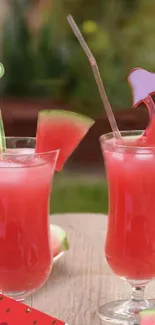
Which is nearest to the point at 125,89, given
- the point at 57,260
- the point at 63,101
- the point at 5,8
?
the point at 63,101

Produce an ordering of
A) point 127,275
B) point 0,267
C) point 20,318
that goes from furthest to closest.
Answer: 1. point 127,275
2. point 0,267
3. point 20,318

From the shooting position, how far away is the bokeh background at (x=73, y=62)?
14.4 ft

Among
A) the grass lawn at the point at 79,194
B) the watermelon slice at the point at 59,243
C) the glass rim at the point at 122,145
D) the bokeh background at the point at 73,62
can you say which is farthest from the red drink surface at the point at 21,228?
the bokeh background at the point at 73,62

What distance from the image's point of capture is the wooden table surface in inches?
57.0

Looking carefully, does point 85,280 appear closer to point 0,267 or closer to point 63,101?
point 0,267

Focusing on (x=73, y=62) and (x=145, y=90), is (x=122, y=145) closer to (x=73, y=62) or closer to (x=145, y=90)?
(x=145, y=90)

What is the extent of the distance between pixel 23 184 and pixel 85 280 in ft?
1.10

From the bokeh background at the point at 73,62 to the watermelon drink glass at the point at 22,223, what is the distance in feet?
9.59

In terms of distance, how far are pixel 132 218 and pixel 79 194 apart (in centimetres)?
285

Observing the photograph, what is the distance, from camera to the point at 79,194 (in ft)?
14.1

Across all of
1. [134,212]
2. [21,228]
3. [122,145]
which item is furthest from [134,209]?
[21,228]

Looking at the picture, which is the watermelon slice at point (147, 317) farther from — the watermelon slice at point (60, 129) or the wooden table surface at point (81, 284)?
the watermelon slice at point (60, 129)

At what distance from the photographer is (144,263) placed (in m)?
1.46

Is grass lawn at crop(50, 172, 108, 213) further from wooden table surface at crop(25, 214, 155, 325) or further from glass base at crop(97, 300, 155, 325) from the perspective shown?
glass base at crop(97, 300, 155, 325)
